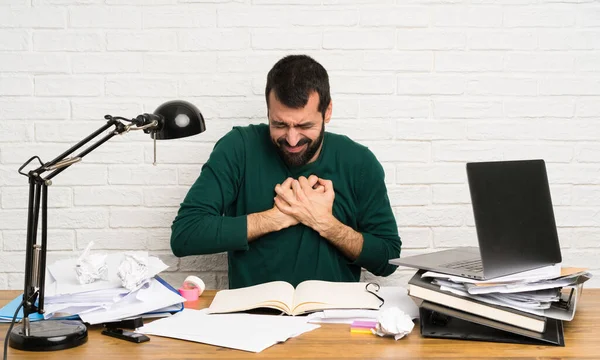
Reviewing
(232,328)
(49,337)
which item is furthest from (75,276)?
(232,328)

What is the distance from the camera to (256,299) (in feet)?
5.36

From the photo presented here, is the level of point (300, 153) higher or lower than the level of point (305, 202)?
higher

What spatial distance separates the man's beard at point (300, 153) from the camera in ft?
7.29

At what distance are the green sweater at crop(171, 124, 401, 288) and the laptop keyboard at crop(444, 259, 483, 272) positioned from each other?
626 millimetres

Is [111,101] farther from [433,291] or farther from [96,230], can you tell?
[433,291]

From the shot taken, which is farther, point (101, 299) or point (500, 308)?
point (101, 299)

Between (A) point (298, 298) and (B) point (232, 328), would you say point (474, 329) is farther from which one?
(B) point (232, 328)

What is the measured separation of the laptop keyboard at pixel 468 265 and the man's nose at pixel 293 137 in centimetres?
75

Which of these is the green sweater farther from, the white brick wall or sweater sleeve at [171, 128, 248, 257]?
the white brick wall

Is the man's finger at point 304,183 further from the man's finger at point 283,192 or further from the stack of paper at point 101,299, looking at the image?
the stack of paper at point 101,299

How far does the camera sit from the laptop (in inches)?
57.1

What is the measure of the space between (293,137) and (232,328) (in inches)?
33.2

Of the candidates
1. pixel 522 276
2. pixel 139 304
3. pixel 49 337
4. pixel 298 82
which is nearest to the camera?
pixel 49 337

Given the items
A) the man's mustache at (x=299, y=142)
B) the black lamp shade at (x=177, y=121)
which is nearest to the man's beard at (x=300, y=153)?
the man's mustache at (x=299, y=142)
